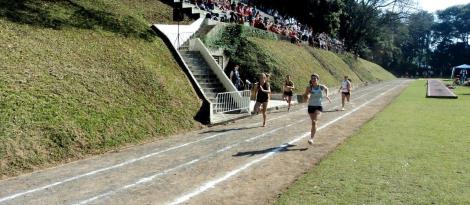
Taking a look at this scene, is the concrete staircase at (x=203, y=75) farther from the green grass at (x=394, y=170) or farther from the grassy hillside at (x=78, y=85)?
the green grass at (x=394, y=170)

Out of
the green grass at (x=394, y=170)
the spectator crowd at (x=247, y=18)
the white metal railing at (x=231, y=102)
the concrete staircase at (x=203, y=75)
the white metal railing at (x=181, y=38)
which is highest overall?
the spectator crowd at (x=247, y=18)

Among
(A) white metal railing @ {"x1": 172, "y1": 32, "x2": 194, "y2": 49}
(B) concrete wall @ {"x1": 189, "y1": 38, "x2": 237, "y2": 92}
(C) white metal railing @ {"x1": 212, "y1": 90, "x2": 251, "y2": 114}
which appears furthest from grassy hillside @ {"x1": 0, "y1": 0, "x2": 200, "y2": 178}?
(B) concrete wall @ {"x1": 189, "y1": 38, "x2": 237, "y2": 92}

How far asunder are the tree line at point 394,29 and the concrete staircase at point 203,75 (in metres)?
33.1

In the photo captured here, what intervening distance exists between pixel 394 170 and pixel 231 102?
11.4 metres

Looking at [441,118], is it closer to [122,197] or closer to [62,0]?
[122,197]

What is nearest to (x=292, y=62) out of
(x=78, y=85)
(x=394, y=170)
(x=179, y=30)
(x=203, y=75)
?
(x=179, y=30)

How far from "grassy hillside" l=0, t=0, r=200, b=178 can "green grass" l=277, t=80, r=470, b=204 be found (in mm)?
6163

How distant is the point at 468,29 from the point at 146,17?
124 meters

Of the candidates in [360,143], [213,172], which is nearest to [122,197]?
[213,172]

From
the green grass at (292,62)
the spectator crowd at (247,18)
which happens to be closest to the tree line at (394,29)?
the spectator crowd at (247,18)

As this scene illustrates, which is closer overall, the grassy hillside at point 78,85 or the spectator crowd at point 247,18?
the grassy hillside at point 78,85

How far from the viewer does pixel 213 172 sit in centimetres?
959

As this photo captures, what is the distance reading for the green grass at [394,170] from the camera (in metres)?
7.40

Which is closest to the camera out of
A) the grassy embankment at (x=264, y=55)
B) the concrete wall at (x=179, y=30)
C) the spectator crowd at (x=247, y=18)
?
the concrete wall at (x=179, y=30)
